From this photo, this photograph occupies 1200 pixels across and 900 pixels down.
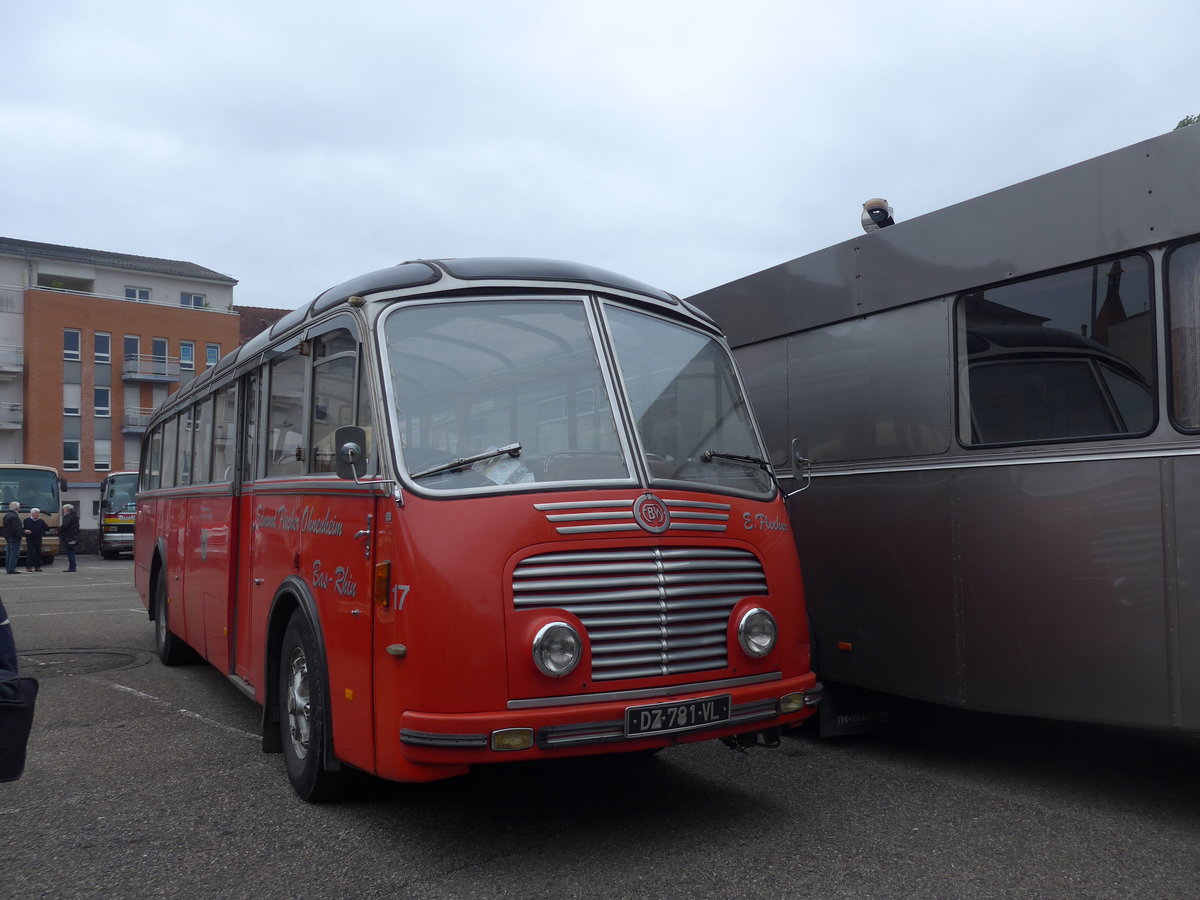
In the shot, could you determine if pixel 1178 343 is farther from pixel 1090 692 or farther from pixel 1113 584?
pixel 1090 692

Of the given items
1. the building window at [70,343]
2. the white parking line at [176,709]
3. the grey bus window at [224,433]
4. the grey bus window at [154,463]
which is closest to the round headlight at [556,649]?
the white parking line at [176,709]

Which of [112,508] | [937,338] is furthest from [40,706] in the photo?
[112,508]

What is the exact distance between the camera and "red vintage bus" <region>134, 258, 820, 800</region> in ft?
14.0

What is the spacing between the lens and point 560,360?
5043 millimetres

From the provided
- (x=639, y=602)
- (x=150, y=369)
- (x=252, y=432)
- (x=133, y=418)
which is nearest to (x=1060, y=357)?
(x=639, y=602)

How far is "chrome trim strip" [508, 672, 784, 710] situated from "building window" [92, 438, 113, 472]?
61.2 m

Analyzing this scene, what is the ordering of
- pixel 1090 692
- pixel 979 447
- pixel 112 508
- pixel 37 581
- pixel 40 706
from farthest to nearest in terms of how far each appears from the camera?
pixel 112 508 < pixel 37 581 < pixel 40 706 < pixel 979 447 < pixel 1090 692

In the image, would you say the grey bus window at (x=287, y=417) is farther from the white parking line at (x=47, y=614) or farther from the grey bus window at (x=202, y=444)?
the white parking line at (x=47, y=614)

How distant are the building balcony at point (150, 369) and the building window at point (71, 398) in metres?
2.43

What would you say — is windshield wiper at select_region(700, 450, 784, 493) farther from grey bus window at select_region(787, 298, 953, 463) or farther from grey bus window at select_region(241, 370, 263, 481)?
grey bus window at select_region(241, 370, 263, 481)

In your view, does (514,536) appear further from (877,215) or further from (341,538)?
(877,215)

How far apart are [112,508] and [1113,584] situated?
3422cm

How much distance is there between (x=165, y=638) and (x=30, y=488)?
84.2 feet

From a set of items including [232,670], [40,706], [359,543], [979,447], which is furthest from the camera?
[40,706]
